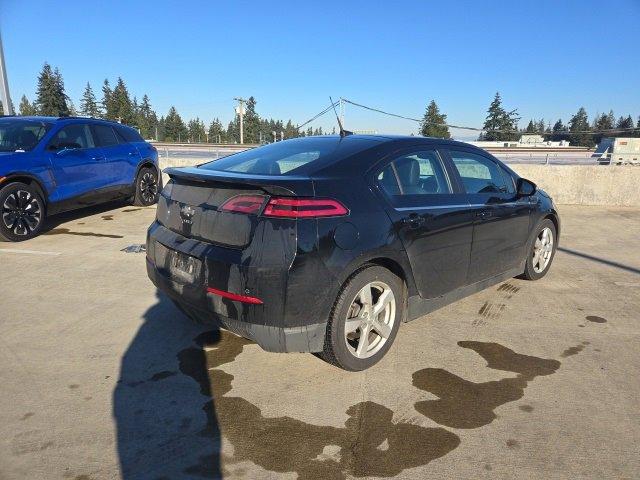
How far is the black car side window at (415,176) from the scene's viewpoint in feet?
10.2

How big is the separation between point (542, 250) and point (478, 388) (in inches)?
106

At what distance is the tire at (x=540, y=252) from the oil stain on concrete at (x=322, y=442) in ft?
9.68

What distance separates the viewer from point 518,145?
5072 centimetres

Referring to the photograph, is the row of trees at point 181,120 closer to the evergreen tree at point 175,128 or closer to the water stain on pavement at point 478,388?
the evergreen tree at point 175,128

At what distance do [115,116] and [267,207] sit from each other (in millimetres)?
93152

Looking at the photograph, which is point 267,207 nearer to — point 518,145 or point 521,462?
point 521,462

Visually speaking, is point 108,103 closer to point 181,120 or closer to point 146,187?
point 181,120

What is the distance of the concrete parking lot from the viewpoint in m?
2.13

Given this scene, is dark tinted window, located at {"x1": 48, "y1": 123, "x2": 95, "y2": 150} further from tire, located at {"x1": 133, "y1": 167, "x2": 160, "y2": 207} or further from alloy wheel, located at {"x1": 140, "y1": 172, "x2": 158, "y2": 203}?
alloy wheel, located at {"x1": 140, "y1": 172, "x2": 158, "y2": 203}

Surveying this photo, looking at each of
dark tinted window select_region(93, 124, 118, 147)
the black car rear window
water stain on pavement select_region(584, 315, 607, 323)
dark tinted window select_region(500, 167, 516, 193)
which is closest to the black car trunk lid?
the black car rear window

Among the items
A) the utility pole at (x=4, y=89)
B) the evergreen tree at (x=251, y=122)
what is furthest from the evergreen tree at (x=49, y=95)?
the utility pole at (x=4, y=89)

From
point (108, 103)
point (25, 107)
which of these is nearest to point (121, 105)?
point (108, 103)

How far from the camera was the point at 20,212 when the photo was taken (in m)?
6.11

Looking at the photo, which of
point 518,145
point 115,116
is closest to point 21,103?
point 115,116
